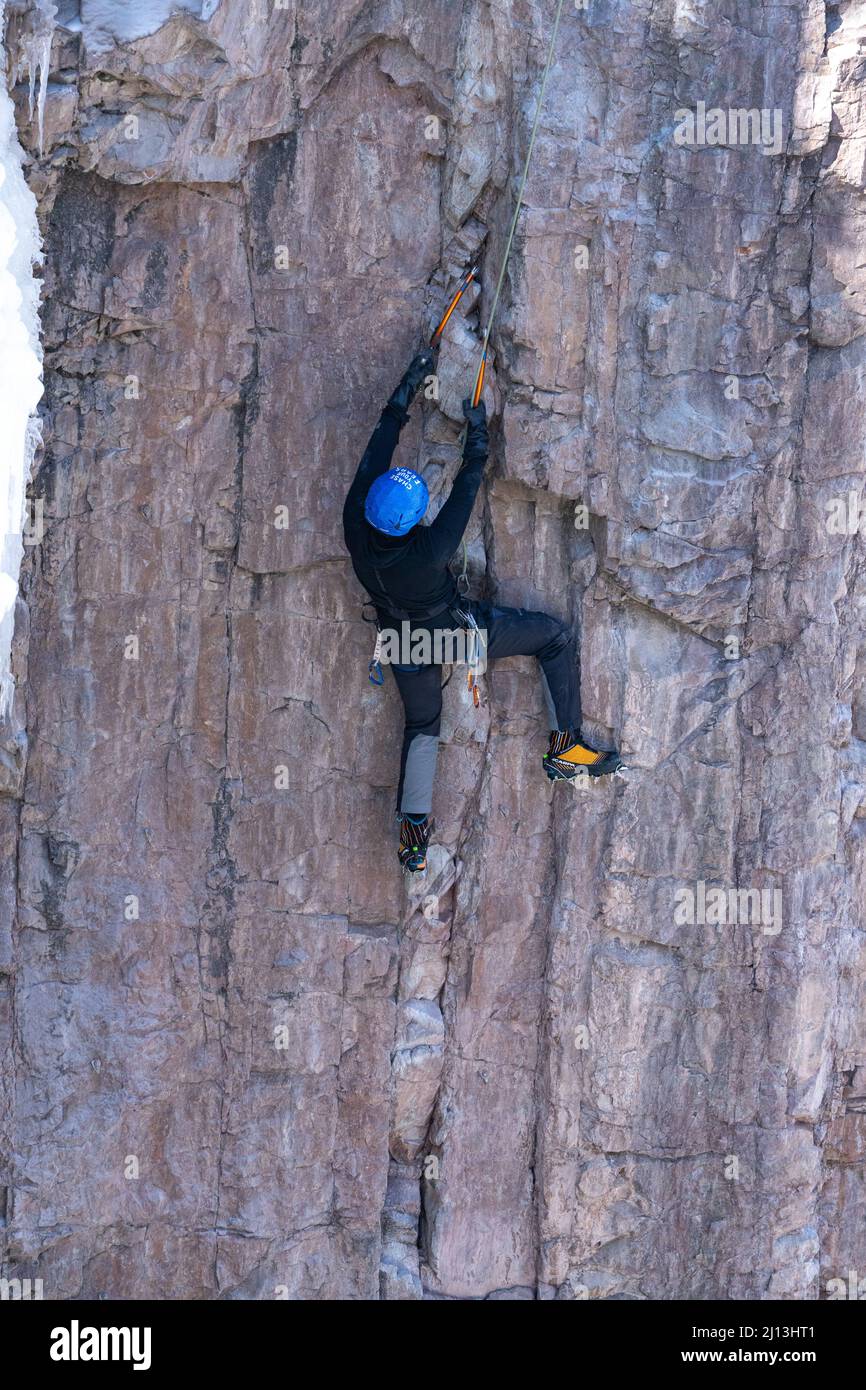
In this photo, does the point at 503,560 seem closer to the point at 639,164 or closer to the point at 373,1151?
the point at 639,164

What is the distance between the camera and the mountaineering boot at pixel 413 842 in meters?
7.45

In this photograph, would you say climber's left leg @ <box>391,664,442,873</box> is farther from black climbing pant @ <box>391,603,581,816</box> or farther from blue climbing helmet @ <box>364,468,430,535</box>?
blue climbing helmet @ <box>364,468,430,535</box>

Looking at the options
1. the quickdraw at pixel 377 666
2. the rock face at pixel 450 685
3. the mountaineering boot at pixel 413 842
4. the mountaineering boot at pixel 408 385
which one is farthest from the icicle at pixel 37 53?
the mountaineering boot at pixel 413 842

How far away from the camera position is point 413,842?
747 cm

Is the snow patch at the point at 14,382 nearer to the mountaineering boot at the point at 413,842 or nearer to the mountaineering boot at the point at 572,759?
the mountaineering boot at the point at 413,842

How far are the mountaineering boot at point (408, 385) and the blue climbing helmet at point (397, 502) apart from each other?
436mm

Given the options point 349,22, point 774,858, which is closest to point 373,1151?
point 774,858

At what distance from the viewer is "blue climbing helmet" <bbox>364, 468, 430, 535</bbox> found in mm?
6688

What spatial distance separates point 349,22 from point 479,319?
5.30 ft

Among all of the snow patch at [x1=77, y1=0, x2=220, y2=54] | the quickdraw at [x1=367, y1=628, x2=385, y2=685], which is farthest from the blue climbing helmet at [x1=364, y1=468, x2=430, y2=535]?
the snow patch at [x1=77, y1=0, x2=220, y2=54]

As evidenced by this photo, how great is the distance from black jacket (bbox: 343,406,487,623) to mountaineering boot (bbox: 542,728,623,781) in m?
1.05

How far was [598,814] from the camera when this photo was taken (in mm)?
7879

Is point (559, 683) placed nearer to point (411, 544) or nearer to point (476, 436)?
point (411, 544)

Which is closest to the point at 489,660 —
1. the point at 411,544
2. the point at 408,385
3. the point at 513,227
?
the point at 411,544
